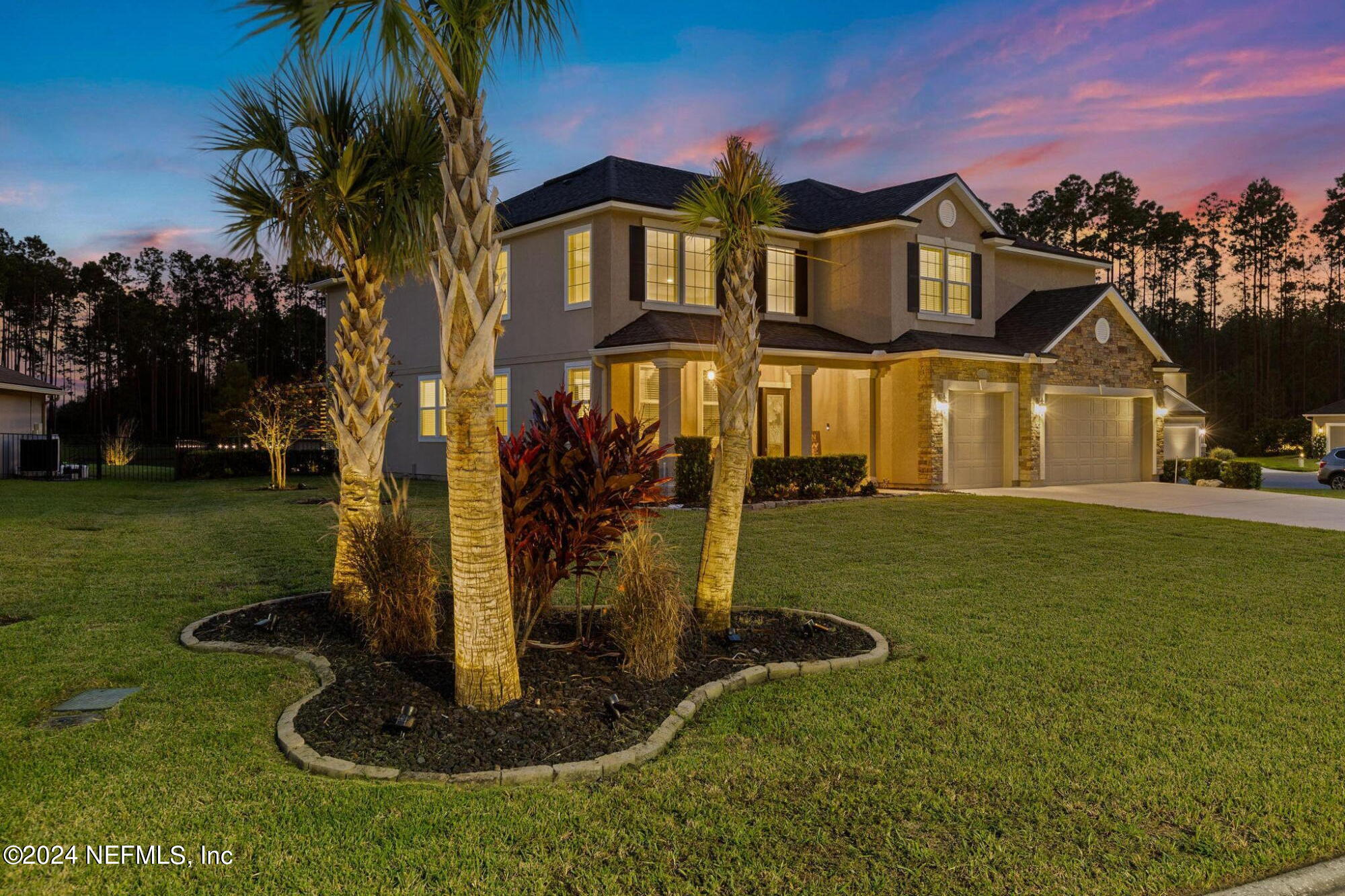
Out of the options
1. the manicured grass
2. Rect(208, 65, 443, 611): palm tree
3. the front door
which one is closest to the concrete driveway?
the front door

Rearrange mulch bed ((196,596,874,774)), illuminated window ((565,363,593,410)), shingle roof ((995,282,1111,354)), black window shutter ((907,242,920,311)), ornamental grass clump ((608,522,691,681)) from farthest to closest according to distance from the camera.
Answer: shingle roof ((995,282,1111,354)) < black window shutter ((907,242,920,311)) < illuminated window ((565,363,593,410)) < ornamental grass clump ((608,522,691,681)) < mulch bed ((196,596,874,774))

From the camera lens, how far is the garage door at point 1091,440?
20.9 meters

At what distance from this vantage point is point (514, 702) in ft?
14.9

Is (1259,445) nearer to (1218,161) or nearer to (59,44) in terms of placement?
(1218,161)

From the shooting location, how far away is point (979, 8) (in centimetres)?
1356

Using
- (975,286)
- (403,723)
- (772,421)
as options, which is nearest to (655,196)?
(772,421)

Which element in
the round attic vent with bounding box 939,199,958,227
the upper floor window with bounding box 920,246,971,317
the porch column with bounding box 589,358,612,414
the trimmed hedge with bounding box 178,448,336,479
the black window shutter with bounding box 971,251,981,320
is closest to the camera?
the porch column with bounding box 589,358,612,414

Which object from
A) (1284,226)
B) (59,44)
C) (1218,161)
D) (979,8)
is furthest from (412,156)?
(1284,226)

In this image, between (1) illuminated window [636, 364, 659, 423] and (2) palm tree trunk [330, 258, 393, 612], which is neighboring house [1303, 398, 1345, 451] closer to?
(1) illuminated window [636, 364, 659, 423]

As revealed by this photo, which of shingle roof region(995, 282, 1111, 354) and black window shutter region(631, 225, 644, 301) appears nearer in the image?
black window shutter region(631, 225, 644, 301)

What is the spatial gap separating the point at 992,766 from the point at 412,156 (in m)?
6.26

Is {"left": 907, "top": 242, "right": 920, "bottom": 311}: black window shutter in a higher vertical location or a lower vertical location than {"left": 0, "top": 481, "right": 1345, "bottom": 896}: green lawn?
higher

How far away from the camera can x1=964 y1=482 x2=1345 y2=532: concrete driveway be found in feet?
47.9

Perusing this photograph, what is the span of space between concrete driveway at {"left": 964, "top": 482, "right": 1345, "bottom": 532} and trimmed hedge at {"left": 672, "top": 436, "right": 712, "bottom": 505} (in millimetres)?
6237
